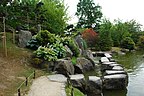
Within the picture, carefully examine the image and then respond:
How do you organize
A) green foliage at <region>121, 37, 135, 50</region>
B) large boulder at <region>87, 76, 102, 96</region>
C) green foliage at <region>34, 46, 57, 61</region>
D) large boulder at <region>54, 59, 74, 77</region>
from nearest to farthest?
large boulder at <region>87, 76, 102, 96</region> → large boulder at <region>54, 59, 74, 77</region> → green foliage at <region>34, 46, 57, 61</region> → green foliage at <region>121, 37, 135, 50</region>

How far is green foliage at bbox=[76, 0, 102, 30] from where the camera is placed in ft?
191

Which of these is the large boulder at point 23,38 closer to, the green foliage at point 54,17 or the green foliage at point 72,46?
the green foliage at point 72,46

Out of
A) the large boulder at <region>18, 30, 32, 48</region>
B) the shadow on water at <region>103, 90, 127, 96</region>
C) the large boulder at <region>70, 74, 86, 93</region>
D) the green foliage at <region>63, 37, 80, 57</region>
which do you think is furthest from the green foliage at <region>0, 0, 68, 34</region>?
the shadow on water at <region>103, 90, 127, 96</region>

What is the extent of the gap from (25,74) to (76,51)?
7.10 m

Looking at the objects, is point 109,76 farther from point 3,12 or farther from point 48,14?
point 48,14

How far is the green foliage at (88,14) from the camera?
2290 inches

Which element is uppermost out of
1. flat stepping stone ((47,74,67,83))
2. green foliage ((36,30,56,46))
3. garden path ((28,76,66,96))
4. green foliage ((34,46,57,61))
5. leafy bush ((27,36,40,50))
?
green foliage ((36,30,56,46))

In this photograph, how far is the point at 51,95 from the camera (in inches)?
422

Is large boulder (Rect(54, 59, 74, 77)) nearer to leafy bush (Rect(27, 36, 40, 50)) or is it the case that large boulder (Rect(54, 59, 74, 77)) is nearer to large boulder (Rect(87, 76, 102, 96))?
large boulder (Rect(87, 76, 102, 96))

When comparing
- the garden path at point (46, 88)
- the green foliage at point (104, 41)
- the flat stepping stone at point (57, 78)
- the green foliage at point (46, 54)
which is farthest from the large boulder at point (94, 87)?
the green foliage at point (104, 41)

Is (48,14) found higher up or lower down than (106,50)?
higher up

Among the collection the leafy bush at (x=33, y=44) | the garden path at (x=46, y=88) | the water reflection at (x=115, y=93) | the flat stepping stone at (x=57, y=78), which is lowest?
the water reflection at (x=115, y=93)

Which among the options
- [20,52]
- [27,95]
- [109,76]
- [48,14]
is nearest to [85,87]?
[109,76]

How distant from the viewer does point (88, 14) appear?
5906cm
